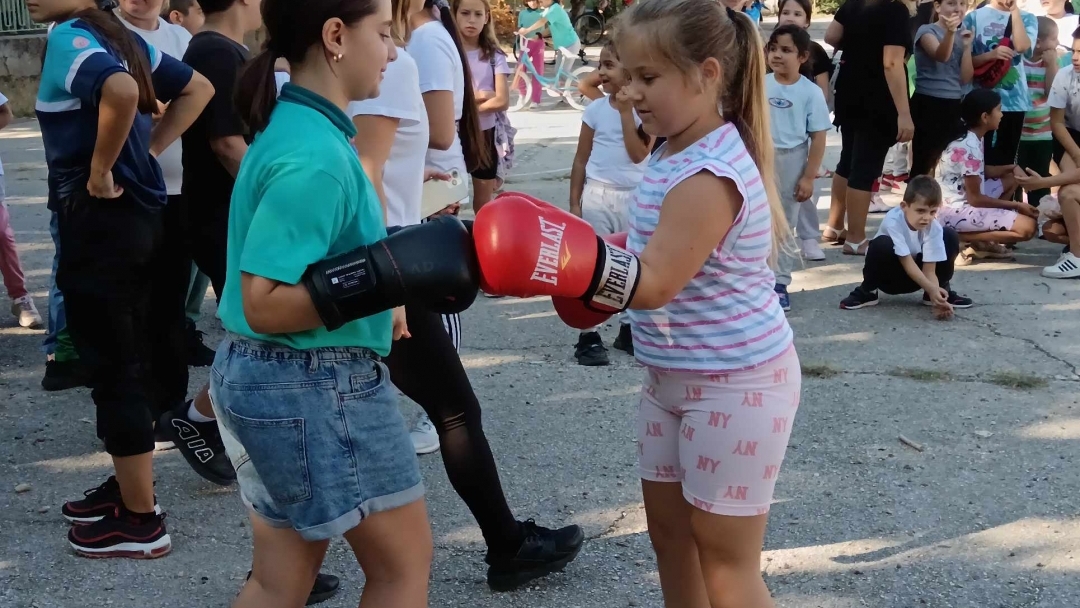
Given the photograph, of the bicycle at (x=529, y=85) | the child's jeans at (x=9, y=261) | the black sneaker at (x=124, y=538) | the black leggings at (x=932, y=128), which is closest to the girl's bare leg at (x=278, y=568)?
the black sneaker at (x=124, y=538)

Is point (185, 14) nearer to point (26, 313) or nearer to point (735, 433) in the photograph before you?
point (26, 313)

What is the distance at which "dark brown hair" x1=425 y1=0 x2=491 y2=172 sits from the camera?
145 inches

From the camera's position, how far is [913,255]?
5.92 metres

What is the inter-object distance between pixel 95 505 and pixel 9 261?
2.63 m

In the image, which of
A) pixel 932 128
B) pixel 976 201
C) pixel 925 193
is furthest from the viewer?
pixel 932 128

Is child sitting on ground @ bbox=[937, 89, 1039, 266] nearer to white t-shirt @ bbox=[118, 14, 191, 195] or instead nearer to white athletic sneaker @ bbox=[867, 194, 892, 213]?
white athletic sneaker @ bbox=[867, 194, 892, 213]

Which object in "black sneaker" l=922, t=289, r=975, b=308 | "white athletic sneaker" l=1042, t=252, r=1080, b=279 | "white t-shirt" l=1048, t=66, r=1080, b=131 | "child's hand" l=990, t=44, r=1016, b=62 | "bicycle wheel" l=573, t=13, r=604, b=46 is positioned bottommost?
"bicycle wheel" l=573, t=13, r=604, b=46

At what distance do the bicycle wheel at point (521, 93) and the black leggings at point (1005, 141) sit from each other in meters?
7.58

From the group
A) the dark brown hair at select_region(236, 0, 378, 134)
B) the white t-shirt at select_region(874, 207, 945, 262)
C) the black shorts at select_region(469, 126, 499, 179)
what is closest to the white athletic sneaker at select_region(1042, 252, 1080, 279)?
the white t-shirt at select_region(874, 207, 945, 262)

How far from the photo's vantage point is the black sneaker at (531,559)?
3.06m

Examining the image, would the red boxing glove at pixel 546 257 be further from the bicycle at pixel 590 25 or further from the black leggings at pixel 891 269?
the bicycle at pixel 590 25

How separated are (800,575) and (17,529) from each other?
244 cm

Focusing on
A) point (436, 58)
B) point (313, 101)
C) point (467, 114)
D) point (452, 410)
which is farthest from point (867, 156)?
point (313, 101)

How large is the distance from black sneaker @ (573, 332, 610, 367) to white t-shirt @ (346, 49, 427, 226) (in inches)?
78.7
